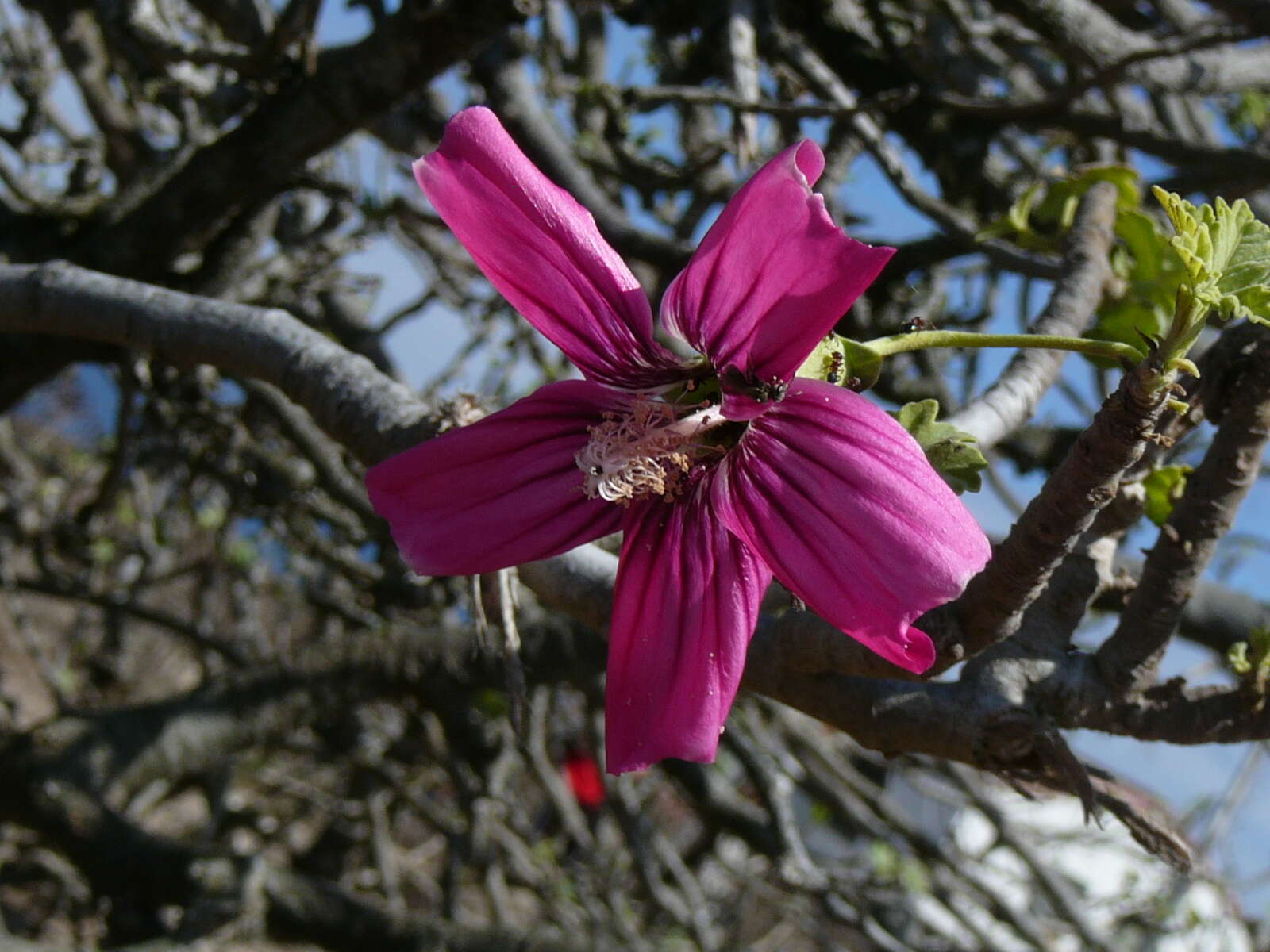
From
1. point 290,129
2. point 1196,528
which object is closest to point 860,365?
point 1196,528

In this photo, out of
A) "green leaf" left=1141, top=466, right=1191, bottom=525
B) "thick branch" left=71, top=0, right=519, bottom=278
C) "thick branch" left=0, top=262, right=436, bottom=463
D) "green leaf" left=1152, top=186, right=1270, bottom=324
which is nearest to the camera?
"green leaf" left=1152, top=186, right=1270, bottom=324

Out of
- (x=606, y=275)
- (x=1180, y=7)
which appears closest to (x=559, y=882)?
(x=1180, y=7)

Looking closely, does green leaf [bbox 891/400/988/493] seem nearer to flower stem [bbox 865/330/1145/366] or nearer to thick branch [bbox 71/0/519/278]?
flower stem [bbox 865/330/1145/366]

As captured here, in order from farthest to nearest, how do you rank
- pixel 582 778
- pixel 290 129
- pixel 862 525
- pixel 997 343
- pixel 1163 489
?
pixel 582 778
pixel 290 129
pixel 1163 489
pixel 997 343
pixel 862 525

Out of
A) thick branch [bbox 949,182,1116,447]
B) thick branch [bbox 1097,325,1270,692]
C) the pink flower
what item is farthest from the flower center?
thick branch [bbox 1097,325,1270,692]

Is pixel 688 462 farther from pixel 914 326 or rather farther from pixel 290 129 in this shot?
pixel 290 129

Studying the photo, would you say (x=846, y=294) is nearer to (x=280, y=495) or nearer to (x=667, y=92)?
(x=667, y=92)

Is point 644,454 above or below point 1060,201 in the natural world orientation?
above
